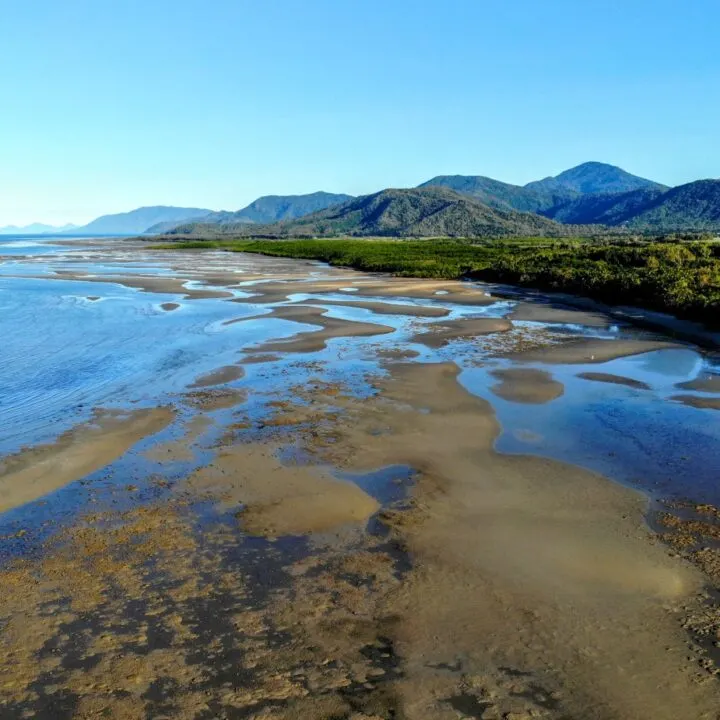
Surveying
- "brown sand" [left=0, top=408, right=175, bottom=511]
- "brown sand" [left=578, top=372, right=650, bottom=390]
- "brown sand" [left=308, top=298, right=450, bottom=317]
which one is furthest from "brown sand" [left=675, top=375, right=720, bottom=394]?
"brown sand" [left=308, top=298, right=450, bottom=317]

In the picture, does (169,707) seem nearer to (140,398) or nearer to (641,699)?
(641,699)

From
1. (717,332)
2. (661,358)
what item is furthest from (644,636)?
(717,332)

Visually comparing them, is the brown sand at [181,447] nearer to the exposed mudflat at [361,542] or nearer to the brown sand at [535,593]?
the exposed mudflat at [361,542]

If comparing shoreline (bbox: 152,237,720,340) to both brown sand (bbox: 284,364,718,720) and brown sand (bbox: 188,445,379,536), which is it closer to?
brown sand (bbox: 284,364,718,720)

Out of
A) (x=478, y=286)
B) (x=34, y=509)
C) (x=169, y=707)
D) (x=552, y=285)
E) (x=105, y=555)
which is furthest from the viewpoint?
(x=478, y=286)

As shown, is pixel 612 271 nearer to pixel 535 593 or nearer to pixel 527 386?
pixel 527 386
